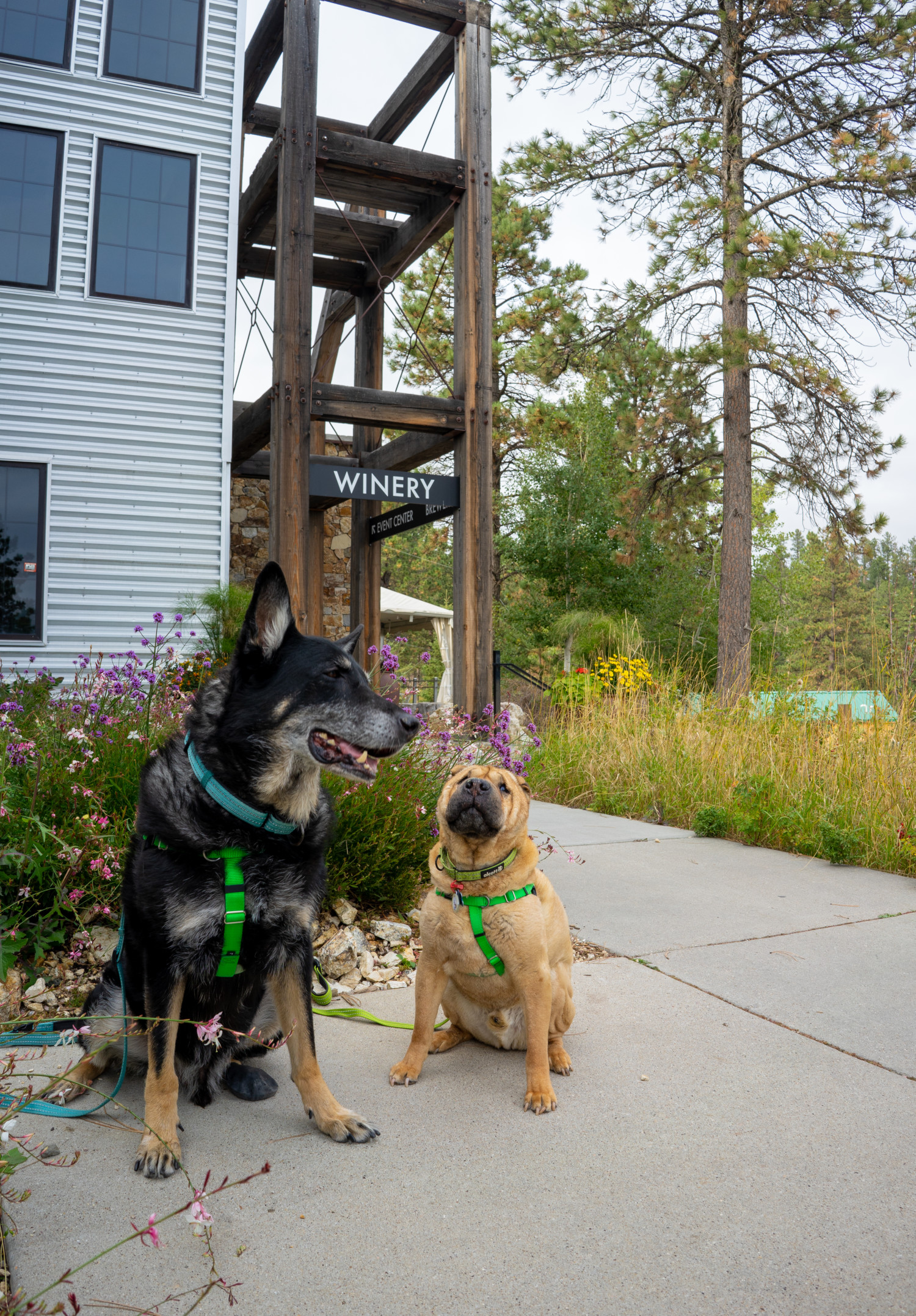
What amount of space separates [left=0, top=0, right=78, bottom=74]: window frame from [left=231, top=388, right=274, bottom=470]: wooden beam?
13.0 ft

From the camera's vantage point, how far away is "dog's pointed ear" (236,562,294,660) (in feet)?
8.03

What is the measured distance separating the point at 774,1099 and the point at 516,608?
772 inches

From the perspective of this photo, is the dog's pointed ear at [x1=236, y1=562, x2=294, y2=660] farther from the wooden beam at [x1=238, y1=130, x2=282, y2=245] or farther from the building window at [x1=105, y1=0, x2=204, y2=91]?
the building window at [x1=105, y1=0, x2=204, y2=91]

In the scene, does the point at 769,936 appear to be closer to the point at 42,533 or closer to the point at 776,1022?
the point at 776,1022

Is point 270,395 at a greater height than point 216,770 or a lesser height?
greater

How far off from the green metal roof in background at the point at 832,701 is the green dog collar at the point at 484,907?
210 inches

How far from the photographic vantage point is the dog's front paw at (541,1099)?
8.63ft

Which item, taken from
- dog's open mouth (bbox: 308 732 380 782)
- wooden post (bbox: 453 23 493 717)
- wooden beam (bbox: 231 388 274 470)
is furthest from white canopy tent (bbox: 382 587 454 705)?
dog's open mouth (bbox: 308 732 380 782)

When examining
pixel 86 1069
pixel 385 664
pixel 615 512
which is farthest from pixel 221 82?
pixel 615 512

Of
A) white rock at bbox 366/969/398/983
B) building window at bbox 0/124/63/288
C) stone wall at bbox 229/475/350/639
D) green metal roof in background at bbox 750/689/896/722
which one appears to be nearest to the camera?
white rock at bbox 366/969/398/983

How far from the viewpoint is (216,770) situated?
251 centimetres

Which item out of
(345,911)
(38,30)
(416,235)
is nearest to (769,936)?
(345,911)

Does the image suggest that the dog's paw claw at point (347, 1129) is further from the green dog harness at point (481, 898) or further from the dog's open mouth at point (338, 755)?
the dog's open mouth at point (338, 755)

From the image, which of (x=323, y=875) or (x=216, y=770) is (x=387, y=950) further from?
(x=216, y=770)
